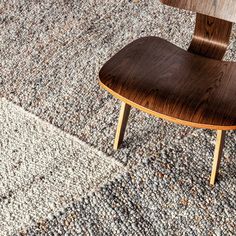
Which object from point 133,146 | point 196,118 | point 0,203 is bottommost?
point 0,203

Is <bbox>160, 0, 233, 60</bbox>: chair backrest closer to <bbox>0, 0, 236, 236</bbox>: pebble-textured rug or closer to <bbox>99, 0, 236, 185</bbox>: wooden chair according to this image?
<bbox>99, 0, 236, 185</bbox>: wooden chair

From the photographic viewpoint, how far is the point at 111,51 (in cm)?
253

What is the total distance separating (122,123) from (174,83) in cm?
36

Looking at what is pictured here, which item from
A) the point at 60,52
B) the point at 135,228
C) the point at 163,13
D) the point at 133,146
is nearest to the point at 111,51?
the point at 60,52

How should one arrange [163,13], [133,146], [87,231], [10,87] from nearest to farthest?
[87,231], [133,146], [10,87], [163,13]

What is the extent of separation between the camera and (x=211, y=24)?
1813 mm

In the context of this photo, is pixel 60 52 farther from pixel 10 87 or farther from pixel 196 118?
pixel 196 118

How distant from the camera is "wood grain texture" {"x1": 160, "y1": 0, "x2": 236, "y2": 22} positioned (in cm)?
167

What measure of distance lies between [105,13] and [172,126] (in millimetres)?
1070

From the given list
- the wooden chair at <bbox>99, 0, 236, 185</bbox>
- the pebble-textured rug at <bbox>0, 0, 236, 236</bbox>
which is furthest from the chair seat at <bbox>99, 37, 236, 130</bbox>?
the pebble-textured rug at <bbox>0, 0, 236, 236</bbox>

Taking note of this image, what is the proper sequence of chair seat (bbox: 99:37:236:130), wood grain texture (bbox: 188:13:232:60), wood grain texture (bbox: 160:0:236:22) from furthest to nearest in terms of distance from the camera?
1. wood grain texture (bbox: 188:13:232:60)
2. wood grain texture (bbox: 160:0:236:22)
3. chair seat (bbox: 99:37:236:130)

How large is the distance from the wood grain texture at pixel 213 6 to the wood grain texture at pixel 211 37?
0.07m

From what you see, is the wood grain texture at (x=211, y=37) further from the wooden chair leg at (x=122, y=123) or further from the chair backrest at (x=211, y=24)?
the wooden chair leg at (x=122, y=123)

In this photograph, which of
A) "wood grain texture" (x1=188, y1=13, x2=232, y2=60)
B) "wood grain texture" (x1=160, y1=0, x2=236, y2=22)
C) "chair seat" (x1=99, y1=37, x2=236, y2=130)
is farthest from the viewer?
"wood grain texture" (x1=188, y1=13, x2=232, y2=60)
